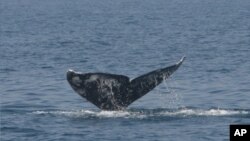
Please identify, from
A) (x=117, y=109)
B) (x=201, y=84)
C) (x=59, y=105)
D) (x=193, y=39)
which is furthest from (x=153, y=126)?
(x=193, y=39)

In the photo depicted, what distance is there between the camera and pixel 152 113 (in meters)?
30.4

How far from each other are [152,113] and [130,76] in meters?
12.9

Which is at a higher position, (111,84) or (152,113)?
(111,84)

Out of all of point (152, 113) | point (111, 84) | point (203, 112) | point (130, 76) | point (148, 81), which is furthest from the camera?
point (130, 76)

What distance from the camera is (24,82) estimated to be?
41.0 metres

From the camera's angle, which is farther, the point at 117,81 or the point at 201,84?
the point at 201,84

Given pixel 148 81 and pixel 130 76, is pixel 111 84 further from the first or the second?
pixel 130 76

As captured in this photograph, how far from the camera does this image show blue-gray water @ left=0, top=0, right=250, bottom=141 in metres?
28.0

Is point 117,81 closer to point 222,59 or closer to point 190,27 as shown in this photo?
point 222,59

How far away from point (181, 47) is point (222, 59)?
12.0 metres

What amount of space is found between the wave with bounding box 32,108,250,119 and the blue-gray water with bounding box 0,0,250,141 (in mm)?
30

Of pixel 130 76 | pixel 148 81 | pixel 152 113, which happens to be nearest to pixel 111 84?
pixel 148 81

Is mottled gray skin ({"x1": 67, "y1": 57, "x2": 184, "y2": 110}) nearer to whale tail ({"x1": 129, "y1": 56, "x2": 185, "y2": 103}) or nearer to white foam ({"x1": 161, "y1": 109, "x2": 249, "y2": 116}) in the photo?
whale tail ({"x1": 129, "y1": 56, "x2": 185, "y2": 103})

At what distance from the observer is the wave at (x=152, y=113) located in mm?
29312
